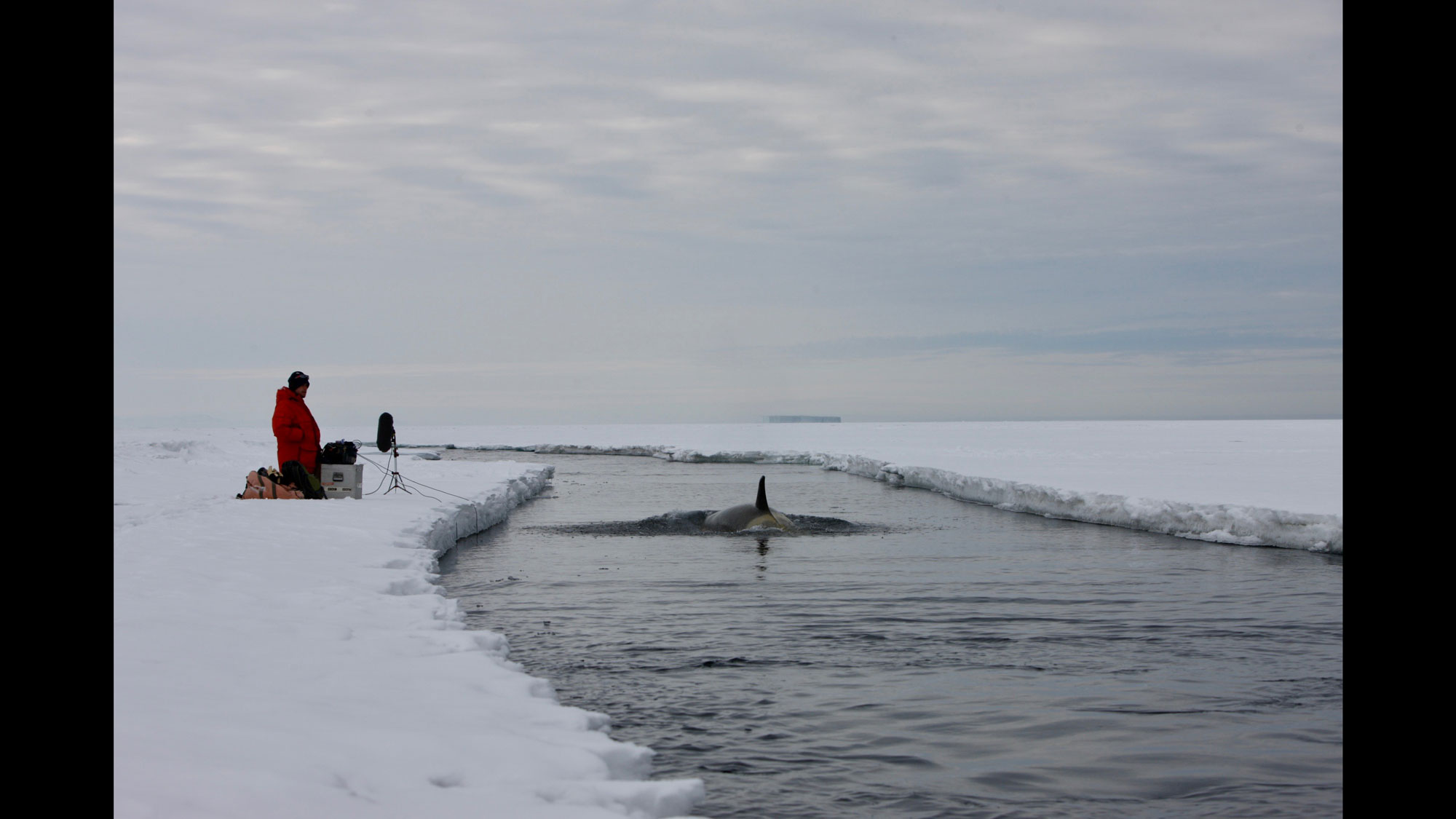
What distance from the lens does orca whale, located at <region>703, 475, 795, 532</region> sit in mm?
20094

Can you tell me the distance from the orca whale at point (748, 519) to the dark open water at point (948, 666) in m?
2.34

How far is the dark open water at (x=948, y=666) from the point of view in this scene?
560 centimetres

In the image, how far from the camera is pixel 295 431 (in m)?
15.9

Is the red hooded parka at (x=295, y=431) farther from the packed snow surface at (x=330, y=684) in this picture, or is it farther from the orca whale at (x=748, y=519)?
the orca whale at (x=748, y=519)

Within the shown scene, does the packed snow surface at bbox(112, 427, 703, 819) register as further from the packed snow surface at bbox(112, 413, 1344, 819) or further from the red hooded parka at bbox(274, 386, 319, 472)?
the red hooded parka at bbox(274, 386, 319, 472)

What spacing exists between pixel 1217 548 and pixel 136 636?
604 inches

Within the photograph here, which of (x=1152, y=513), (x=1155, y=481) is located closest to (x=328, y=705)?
A: (x=1152, y=513)

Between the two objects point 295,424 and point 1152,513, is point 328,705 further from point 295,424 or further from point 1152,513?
point 1152,513

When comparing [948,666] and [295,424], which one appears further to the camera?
[295,424]

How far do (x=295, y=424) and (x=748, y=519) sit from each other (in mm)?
8437

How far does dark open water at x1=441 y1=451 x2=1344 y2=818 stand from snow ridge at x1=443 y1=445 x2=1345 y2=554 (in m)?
0.87

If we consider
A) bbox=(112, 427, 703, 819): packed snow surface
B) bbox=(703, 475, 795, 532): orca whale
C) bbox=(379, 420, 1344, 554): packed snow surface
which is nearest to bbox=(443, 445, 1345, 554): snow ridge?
bbox=(379, 420, 1344, 554): packed snow surface

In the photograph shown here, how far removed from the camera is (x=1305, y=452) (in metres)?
47.4
